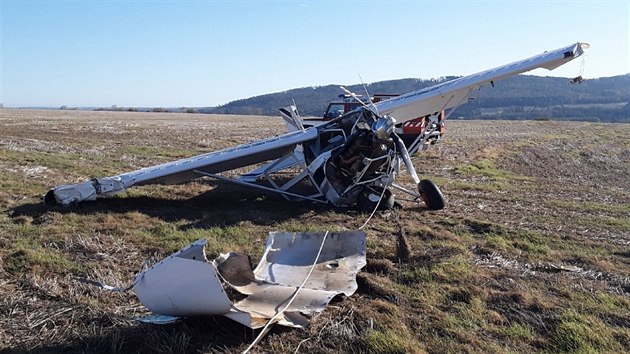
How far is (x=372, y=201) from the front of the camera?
10.9 m

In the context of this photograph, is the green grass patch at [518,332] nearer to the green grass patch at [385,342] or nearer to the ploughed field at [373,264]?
the ploughed field at [373,264]

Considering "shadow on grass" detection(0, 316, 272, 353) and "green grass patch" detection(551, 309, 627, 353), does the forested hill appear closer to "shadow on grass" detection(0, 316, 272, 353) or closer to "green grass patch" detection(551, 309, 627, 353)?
"green grass patch" detection(551, 309, 627, 353)

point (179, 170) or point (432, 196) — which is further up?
point (179, 170)

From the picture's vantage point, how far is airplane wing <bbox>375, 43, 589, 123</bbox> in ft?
39.8

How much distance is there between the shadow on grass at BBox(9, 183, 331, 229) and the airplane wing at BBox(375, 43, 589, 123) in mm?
3391

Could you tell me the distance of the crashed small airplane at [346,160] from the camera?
34.7ft

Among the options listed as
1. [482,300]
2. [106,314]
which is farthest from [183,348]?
[482,300]

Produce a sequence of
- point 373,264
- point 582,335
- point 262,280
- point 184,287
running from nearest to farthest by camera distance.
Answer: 1. point 184,287
2. point 582,335
3. point 262,280
4. point 373,264

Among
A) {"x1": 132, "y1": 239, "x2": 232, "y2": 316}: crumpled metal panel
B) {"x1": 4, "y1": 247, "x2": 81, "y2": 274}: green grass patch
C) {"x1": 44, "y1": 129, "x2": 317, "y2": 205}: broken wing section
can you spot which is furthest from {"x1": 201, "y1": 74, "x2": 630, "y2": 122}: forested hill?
{"x1": 132, "y1": 239, "x2": 232, "y2": 316}: crumpled metal panel

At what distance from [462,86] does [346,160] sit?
3.75 metres

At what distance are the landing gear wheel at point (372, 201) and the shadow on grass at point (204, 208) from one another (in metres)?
0.79

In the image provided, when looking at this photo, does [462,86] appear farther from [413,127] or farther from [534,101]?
[534,101]

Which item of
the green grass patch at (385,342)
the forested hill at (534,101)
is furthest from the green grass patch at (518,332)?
the forested hill at (534,101)

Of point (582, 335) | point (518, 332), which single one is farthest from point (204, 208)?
point (582, 335)
